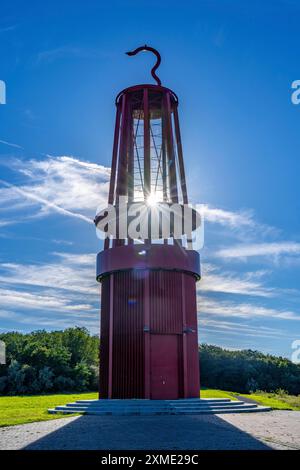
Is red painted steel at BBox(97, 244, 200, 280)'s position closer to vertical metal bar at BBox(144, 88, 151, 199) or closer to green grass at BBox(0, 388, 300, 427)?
vertical metal bar at BBox(144, 88, 151, 199)

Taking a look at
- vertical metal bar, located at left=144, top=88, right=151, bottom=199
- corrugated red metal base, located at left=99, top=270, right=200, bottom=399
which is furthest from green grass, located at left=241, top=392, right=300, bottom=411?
vertical metal bar, located at left=144, top=88, right=151, bottom=199

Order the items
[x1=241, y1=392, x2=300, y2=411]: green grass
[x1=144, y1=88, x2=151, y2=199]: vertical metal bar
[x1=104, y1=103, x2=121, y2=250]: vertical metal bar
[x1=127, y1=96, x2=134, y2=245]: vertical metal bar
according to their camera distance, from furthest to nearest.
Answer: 1. [x1=127, y1=96, x2=134, y2=245]: vertical metal bar
2. [x1=104, y1=103, x2=121, y2=250]: vertical metal bar
3. [x1=241, y1=392, x2=300, y2=411]: green grass
4. [x1=144, y1=88, x2=151, y2=199]: vertical metal bar

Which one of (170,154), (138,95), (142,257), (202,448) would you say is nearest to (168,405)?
(142,257)

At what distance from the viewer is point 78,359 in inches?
1847

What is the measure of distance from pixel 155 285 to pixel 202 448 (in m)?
11.2

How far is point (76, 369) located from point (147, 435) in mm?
33716

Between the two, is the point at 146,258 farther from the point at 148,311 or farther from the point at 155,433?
the point at 155,433

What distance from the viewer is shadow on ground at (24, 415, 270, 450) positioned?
9.21 meters

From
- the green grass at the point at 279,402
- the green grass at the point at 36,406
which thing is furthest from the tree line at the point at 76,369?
the green grass at the point at 279,402

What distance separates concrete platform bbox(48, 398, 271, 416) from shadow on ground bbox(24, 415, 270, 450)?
1.83 meters

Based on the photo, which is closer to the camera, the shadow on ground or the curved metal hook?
the shadow on ground

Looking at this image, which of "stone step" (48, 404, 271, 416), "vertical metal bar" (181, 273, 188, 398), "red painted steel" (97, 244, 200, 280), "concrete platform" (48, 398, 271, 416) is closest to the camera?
"stone step" (48, 404, 271, 416)

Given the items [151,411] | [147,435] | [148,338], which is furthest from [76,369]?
[147,435]
